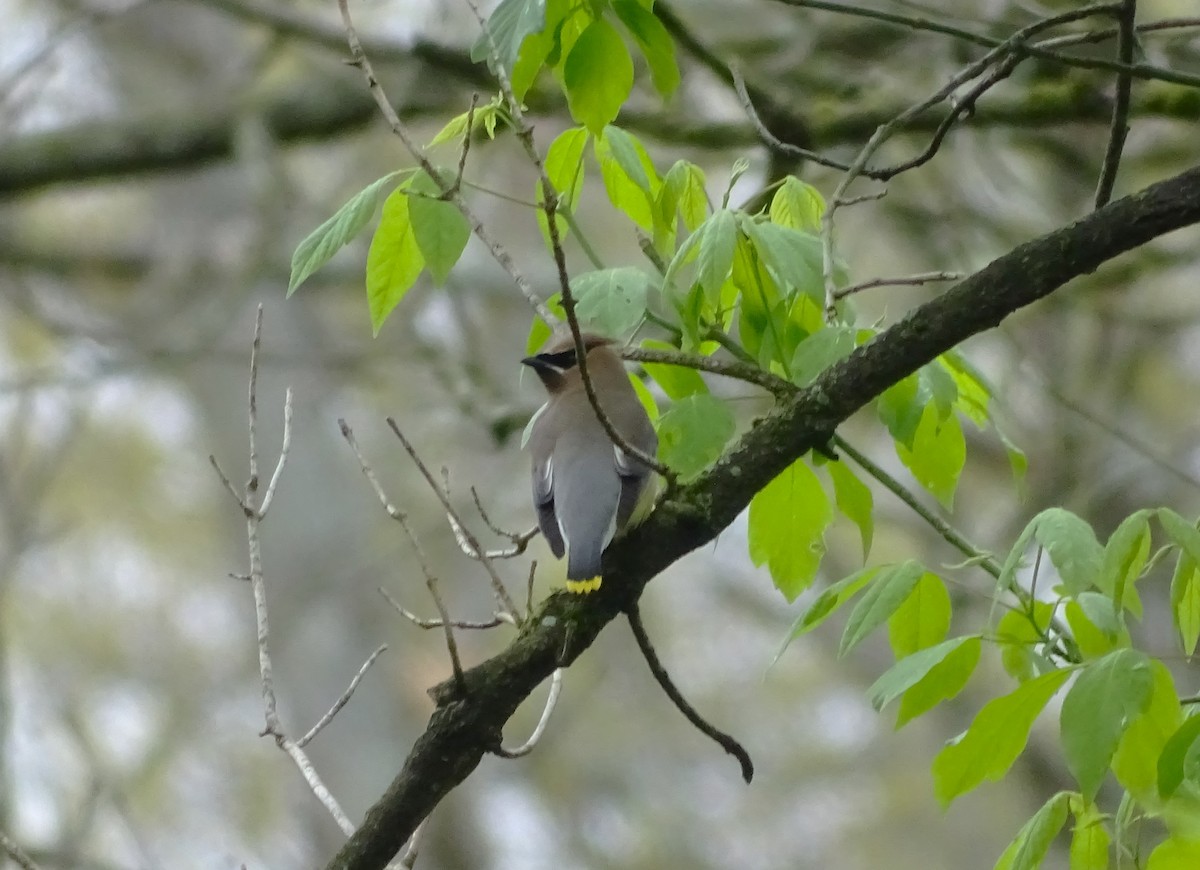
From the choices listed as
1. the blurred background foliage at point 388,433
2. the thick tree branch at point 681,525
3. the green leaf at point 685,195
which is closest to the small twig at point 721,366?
the thick tree branch at point 681,525

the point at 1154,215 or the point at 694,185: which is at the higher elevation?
the point at 694,185

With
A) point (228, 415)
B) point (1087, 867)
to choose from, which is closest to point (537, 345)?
point (1087, 867)

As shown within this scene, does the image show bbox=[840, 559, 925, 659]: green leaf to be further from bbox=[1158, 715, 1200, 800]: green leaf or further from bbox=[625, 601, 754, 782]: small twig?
bbox=[1158, 715, 1200, 800]: green leaf

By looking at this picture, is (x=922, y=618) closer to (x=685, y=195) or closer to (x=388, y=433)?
(x=685, y=195)

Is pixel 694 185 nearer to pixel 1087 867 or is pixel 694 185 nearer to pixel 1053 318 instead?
pixel 1087 867

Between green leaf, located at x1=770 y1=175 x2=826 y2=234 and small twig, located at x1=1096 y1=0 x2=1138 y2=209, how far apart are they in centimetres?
50

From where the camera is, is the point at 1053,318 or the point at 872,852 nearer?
the point at 1053,318

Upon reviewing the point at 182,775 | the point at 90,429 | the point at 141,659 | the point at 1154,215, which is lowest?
the point at 1154,215

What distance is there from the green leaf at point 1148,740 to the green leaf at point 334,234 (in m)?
1.38

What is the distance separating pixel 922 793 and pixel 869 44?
8.18 m

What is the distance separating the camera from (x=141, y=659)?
12.1 meters

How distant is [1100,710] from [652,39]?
1.14 m

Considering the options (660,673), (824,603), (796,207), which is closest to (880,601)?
(824,603)

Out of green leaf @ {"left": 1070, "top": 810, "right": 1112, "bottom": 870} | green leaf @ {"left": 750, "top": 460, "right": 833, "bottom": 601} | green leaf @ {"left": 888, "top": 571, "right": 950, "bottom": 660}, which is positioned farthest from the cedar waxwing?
green leaf @ {"left": 1070, "top": 810, "right": 1112, "bottom": 870}
